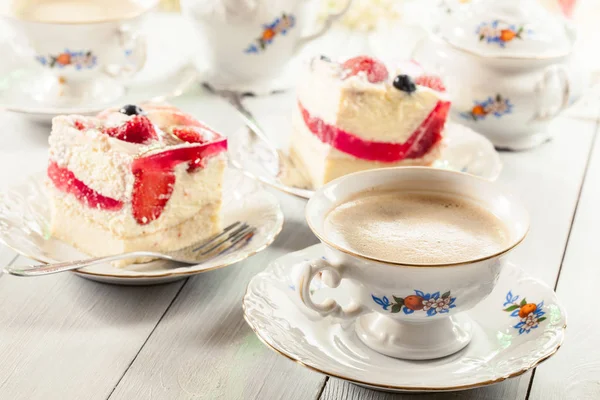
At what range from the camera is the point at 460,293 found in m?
1.02

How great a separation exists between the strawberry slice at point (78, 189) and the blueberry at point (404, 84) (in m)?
0.62

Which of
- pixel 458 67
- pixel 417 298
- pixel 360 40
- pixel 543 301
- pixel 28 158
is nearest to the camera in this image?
pixel 417 298

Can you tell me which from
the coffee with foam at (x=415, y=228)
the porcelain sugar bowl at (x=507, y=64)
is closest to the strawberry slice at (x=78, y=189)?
the coffee with foam at (x=415, y=228)

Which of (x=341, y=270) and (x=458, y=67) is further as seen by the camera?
(x=458, y=67)

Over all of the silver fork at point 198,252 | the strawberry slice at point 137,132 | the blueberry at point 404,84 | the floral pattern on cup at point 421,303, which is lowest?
the silver fork at point 198,252

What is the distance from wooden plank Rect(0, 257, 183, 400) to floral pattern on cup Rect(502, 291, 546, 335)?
517 mm

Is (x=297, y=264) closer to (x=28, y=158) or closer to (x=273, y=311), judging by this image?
(x=273, y=311)

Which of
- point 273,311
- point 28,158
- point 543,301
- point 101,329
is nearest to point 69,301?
point 101,329

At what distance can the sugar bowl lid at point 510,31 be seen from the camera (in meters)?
1.79

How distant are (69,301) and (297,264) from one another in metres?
0.36

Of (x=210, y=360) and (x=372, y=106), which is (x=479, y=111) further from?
(x=210, y=360)

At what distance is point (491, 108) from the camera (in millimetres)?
1857

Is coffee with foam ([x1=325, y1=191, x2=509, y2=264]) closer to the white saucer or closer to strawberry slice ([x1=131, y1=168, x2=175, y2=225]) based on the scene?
strawberry slice ([x1=131, y1=168, x2=175, y2=225])

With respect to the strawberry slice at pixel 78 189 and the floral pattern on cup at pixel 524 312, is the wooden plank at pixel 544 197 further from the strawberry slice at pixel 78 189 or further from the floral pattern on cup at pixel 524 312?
the strawberry slice at pixel 78 189
